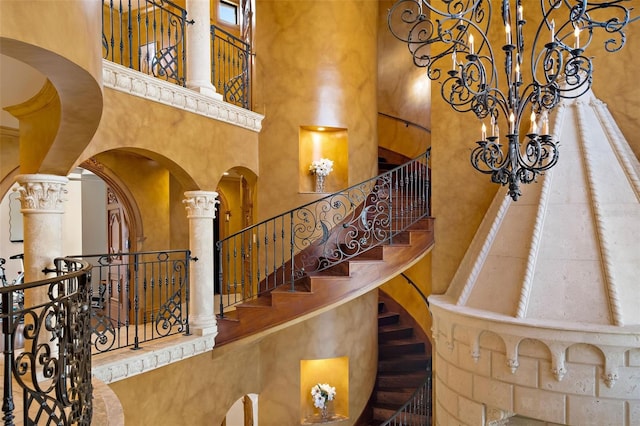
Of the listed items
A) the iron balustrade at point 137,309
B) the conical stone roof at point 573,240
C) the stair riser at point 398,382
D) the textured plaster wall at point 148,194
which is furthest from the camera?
the stair riser at point 398,382

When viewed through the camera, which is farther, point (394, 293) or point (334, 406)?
point (394, 293)

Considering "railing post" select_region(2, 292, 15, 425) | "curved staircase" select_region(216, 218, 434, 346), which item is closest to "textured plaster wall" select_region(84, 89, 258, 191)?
"curved staircase" select_region(216, 218, 434, 346)

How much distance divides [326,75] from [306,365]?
4.67 metres

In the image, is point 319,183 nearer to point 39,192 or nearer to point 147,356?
point 147,356

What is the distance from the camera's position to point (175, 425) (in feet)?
17.0

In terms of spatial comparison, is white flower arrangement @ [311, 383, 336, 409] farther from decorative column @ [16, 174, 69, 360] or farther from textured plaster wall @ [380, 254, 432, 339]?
decorative column @ [16, 174, 69, 360]

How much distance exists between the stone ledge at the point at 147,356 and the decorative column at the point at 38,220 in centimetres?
89

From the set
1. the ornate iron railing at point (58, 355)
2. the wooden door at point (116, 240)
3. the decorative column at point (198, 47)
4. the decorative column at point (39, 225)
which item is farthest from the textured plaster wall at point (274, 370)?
the decorative column at point (198, 47)

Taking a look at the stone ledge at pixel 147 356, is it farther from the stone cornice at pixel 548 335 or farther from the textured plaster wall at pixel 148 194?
the stone cornice at pixel 548 335

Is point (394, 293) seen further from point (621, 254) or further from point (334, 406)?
point (621, 254)

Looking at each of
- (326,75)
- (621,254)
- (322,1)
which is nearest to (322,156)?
(326,75)

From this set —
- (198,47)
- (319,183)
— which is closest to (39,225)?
(198,47)

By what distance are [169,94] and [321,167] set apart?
8.90ft

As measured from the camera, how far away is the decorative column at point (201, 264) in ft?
17.4
